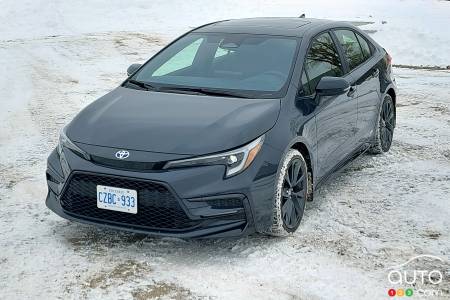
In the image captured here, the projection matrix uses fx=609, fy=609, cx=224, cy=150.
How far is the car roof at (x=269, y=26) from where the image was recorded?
5473 mm

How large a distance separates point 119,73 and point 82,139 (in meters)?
8.04

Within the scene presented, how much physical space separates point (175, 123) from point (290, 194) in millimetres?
1024

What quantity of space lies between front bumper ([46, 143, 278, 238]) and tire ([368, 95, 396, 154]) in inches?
104

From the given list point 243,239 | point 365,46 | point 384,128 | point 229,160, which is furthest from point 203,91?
point 384,128

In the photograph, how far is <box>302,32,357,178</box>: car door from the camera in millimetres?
5062

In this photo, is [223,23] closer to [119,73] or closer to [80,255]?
[80,255]

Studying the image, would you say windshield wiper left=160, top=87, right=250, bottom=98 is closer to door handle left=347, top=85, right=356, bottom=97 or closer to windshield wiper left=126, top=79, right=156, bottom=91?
windshield wiper left=126, top=79, right=156, bottom=91

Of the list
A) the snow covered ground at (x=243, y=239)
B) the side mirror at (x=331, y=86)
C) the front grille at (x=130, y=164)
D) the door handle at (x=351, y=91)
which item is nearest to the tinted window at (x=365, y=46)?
the door handle at (x=351, y=91)

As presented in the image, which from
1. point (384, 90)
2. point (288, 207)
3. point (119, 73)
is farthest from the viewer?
point (119, 73)

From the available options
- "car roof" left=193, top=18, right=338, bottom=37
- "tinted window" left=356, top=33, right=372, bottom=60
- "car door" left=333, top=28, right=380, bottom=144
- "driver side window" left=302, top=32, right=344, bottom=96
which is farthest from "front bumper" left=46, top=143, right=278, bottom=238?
"tinted window" left=356, top=33, right=372, bottom=60

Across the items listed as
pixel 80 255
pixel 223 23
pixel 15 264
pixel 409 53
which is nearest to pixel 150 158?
pixel 80 255

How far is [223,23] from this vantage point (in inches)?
235

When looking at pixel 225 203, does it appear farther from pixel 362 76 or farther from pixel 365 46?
pixel 365 46

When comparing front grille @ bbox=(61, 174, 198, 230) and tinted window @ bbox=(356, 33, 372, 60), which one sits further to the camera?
tinted window @ bbox=(356, 33, 372, 60)
